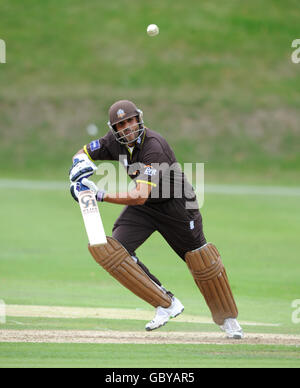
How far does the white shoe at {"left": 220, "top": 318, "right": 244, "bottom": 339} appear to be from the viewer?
5980 millimetres

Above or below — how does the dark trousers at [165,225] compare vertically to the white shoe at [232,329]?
above

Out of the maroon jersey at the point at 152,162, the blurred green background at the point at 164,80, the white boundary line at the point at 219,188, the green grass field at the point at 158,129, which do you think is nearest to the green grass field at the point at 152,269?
the green grass field at the point at 158,129

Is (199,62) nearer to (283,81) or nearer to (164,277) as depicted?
(283,81)

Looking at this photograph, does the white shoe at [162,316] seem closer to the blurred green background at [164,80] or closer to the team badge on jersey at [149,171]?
the team badge on jersey at [149,171]

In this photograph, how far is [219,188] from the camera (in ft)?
62.7

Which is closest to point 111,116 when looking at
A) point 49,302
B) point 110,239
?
point 110,239

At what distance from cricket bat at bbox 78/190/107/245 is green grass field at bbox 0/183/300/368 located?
0.79 metres

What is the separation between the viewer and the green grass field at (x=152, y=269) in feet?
17.0

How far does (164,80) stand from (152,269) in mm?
15786

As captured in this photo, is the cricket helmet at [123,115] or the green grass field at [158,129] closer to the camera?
the cricket helmet at [123,115]

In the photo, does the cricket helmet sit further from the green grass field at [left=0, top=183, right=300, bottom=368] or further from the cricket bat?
the green grass field at [left=0, top=183, right=300, bottom=368]

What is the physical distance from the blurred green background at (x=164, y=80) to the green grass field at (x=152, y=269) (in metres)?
5.30

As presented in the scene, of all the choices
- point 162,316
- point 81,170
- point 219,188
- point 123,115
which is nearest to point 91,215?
point 81,170

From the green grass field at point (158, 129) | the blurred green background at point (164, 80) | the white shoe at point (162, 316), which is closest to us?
the white shoe at point (162, 316)
